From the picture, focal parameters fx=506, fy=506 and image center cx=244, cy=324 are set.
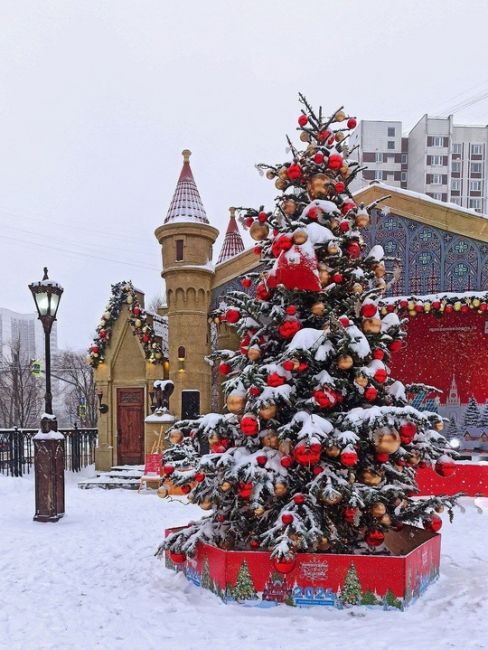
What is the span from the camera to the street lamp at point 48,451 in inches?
329

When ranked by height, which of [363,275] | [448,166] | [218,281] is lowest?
[363,275]

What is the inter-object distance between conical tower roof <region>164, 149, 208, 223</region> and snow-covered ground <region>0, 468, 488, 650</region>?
29.7 feet

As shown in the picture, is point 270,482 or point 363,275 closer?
point 270,482

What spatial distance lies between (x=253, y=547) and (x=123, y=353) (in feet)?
35.1

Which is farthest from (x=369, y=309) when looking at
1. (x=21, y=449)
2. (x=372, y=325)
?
(x=21, y=449)

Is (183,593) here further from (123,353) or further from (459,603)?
(123,353)

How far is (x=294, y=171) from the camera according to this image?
17.3ft

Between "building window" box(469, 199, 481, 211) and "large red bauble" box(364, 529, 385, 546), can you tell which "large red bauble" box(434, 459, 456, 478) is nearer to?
"large red bauble" box(364, 529, 385, 546)

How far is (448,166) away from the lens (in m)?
55.4

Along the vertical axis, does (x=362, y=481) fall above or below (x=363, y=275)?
below

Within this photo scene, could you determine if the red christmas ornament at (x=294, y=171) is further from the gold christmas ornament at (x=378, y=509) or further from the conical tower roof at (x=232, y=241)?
the conical tower roof at (x=232, y=241)

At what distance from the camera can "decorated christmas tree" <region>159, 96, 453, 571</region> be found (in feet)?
14.8

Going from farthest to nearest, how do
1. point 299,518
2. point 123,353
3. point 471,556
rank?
point 123,353
point 471,556
point 299,518

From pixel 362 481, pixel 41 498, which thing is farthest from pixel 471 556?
pixel 41 498
